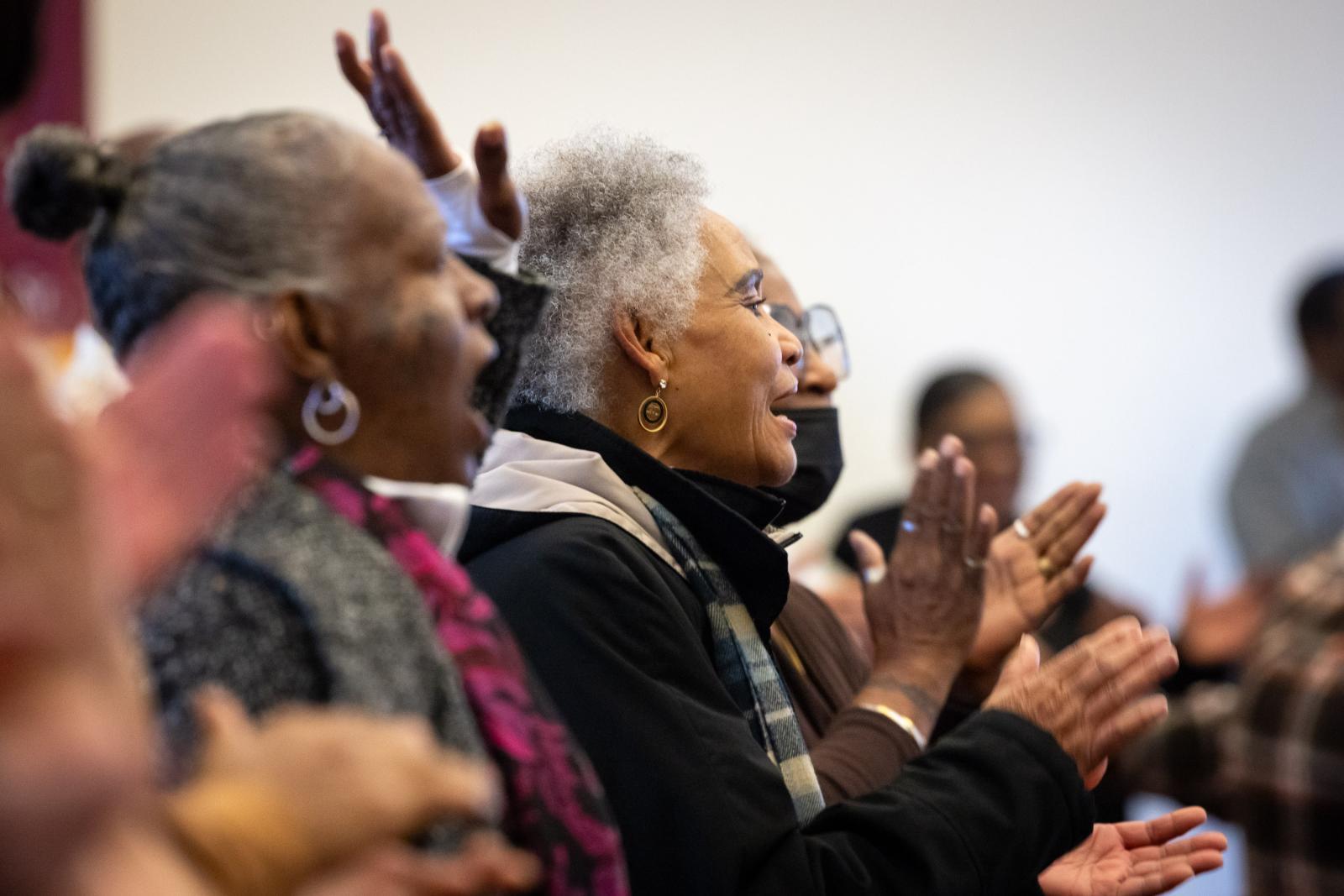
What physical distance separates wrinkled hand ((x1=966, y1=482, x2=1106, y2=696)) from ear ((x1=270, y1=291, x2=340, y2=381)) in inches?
47.0

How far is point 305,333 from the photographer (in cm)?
101

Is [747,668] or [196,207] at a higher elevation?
[196,207]

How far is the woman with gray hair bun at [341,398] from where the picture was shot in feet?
2.86

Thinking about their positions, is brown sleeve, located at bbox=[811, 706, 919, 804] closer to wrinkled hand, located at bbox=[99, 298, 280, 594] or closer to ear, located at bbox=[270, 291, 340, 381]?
ear, located at bbox=[270, 291, 340, 381]

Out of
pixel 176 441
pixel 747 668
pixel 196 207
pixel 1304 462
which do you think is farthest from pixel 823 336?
pixel 1304 462

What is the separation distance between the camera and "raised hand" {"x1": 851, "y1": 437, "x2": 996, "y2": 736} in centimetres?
172

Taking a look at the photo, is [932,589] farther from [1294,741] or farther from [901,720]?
[1294,741]

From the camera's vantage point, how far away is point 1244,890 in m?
1.84

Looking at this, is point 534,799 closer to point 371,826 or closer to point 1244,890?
point 371,826

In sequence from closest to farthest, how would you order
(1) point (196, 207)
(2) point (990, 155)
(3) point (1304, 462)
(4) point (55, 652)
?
(4) point (55, 652) → (1) point (196, 207) → (3) point (1304, 462) → (2) point (990, 155)

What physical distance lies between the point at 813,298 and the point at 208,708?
354 centimetres

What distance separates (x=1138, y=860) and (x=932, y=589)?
0.39m

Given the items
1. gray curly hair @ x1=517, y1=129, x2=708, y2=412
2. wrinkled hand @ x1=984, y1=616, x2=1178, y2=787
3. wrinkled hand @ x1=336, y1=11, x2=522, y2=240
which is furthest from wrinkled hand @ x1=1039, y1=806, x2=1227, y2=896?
wrinkled hand @ x1=336, y1=11, x2=522, y2=240

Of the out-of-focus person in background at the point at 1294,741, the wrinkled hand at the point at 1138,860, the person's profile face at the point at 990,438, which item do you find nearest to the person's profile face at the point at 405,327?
the wrinkled hand at the point at 1138,860
